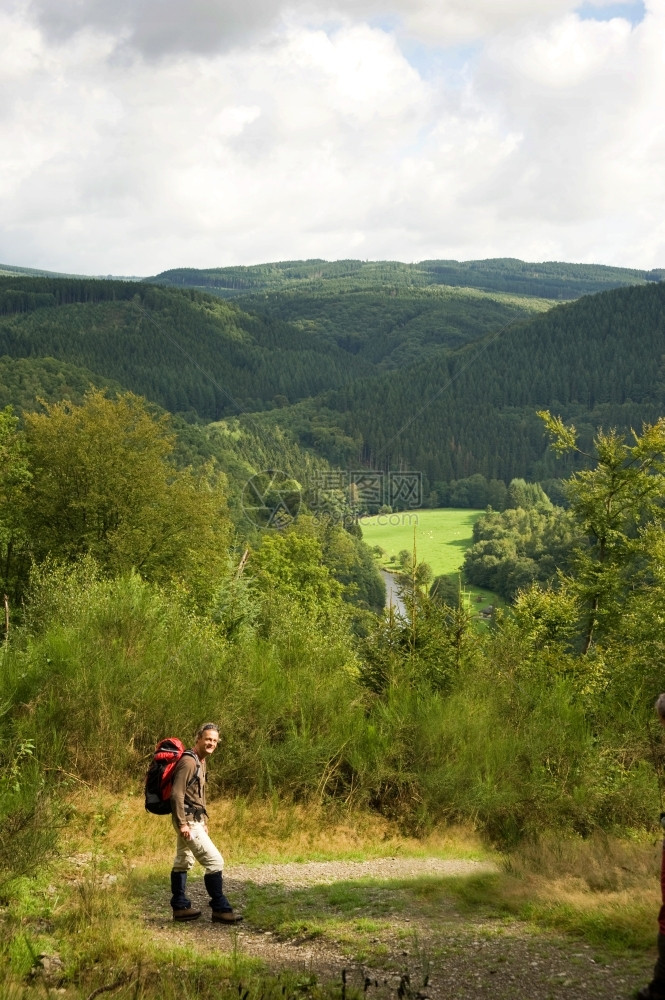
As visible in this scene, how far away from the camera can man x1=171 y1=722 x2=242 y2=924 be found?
7.49 meters

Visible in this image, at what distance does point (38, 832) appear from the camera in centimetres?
787

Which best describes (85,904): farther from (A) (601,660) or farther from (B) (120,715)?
(A) (601,660)

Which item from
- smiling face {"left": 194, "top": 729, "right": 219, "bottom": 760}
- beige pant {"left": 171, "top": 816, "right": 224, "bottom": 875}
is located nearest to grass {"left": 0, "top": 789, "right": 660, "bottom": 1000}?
beige pant {"left": 171, "top": 816, "right": 224, "bottom": 875}

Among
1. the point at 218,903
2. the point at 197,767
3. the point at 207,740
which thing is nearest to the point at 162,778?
the point at 197,767

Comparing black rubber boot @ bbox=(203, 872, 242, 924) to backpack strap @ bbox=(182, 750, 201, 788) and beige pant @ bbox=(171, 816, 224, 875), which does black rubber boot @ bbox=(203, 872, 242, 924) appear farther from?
backpack strap @ bbox=(182, 750, 201, 788)

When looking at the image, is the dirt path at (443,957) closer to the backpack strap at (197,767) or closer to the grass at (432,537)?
the backpack strap at (197,767)

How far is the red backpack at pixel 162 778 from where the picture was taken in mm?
7547

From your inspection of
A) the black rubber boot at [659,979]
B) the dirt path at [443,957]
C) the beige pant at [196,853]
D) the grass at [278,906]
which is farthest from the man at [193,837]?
the black rubber boot at [659,979]

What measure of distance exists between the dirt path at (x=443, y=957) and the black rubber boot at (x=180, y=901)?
0.28ft

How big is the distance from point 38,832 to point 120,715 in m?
3.28

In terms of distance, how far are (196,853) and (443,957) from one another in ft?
7.77

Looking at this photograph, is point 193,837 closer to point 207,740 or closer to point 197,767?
point 197,767

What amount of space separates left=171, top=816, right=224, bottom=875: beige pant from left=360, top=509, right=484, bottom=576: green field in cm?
9358

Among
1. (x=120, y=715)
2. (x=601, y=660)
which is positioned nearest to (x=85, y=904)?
(x=120, y=715)
